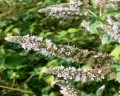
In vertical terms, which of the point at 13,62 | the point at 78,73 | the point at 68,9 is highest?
the point at 68,9

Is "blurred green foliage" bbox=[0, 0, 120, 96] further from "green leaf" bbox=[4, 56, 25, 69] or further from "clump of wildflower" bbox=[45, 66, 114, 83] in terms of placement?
"clump of wildflower" bbox=[45, 66, 114, 83]

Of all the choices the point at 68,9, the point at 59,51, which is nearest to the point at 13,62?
the point at 68,9

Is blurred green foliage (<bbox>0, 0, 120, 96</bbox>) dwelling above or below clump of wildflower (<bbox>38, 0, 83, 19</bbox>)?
below

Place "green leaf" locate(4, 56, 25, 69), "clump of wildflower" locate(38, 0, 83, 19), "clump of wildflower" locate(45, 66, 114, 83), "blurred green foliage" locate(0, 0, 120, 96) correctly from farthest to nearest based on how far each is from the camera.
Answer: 1. "green leaf" locate(4, 56, 25, 69)
2. "blurred green foliage" locate(0, 0, 120, 96)
3. "clump of wildflower" locate(38, 0, 83, 19)
4. "clump of wildflower" locate(45, 66, 114, 83)

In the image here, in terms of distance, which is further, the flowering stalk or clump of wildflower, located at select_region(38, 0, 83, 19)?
clump of wildflower, located at select_region(38, 0, 83, 19)

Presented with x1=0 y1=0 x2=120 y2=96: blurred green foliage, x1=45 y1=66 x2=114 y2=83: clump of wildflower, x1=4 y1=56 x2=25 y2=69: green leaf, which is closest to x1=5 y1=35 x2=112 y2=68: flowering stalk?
x1=45 y1=66 x2=114 y2=83: clump of wildflower

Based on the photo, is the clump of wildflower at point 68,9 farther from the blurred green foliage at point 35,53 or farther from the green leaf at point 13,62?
the green leaf at point 13,62

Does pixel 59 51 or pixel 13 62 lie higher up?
pixel 59 51

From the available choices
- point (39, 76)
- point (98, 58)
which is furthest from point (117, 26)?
point (39, 76)

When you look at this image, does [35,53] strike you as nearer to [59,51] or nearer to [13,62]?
[13,62]
